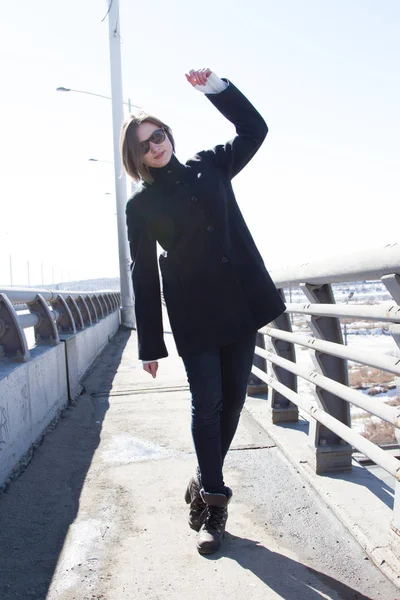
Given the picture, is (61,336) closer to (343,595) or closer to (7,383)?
(7,383)

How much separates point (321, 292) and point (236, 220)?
77 centimetres

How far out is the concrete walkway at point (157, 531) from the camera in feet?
7.76

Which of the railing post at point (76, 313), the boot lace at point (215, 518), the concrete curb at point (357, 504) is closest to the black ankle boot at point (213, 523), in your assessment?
the boot lace at point (215, 518)

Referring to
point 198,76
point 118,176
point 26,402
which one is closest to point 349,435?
point 198,76

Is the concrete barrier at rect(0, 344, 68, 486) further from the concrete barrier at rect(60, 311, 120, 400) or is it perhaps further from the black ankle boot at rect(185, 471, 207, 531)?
the black ankle boot at rect(185, 471, 207, 531)

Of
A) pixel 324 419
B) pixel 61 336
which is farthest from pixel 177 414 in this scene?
pixel 324 419

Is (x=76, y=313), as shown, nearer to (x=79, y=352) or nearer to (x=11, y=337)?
(x=79, y=352)

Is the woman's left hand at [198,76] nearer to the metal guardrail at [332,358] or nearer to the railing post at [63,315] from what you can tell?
the metal guardrail at [332,358]

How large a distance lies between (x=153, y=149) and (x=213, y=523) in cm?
177

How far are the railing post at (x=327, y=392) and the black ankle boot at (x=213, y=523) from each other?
765 mm

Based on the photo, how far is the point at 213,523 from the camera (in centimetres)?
274

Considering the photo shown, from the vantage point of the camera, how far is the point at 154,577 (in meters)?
2.44

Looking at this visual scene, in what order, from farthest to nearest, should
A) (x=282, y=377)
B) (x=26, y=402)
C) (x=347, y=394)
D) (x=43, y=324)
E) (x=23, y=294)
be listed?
1. (x=43, y=324)
2. (x=23, y=294)
3. (x=282, y=377)
4. (x=26, y=402)
5. (x=347, y=394)

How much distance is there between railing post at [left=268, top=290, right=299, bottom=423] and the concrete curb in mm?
381
